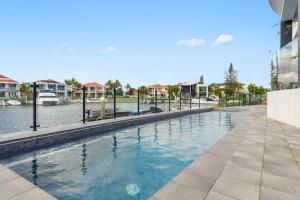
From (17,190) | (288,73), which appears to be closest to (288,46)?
(288,73)

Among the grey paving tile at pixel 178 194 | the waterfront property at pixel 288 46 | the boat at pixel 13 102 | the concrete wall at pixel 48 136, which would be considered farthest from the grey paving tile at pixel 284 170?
the boat at pixel 13 102

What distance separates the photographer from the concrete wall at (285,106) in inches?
343

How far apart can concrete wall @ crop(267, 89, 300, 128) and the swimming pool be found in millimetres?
4417

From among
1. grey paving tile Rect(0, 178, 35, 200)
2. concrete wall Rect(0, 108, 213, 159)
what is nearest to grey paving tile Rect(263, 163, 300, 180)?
grey paving tile Rect(0, 178, 35, 200)

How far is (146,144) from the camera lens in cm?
695

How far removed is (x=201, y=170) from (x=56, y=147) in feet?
15.0

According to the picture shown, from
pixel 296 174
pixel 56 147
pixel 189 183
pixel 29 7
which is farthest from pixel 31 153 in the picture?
pixel 29 7

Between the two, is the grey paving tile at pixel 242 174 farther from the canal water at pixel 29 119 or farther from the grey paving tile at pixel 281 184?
the canal water at pixel 29 119

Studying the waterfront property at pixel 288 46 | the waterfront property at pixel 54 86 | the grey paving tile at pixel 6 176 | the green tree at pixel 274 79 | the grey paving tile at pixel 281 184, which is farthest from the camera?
the waterfront property at pixel 54 86

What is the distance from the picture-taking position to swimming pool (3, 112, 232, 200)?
3.54m

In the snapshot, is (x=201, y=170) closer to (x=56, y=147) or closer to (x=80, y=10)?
(x=56, y=147)

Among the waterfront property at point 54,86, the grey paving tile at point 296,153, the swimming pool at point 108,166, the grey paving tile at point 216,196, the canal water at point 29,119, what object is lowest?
the canal water at point 29,119

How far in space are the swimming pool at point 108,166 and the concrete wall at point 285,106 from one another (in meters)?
4.42

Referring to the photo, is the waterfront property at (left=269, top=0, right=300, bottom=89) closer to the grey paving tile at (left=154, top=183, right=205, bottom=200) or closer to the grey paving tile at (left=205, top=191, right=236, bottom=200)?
the grey paving tile at (left=205, top=191, right=236, bottom=200)
